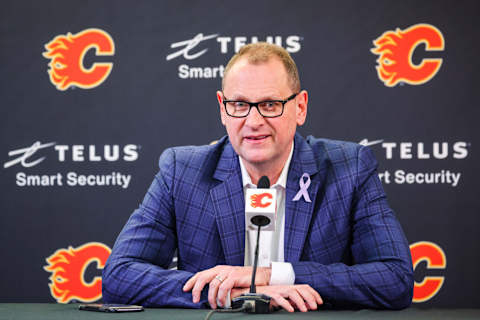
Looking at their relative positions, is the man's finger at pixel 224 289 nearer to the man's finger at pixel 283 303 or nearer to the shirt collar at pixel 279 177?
the man's finger at pixel 283 303

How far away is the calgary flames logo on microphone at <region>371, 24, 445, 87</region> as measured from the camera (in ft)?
11.5

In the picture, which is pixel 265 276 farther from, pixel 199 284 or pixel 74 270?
pixel 74 270

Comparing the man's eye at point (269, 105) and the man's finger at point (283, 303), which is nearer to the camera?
the man's finger at point (283, 303)

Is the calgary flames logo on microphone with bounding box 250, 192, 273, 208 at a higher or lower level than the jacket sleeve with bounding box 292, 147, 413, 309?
higher

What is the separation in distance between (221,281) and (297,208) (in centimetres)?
52

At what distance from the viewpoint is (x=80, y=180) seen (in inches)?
139

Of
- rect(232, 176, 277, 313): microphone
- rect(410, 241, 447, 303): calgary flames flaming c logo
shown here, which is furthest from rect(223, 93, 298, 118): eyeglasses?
rect(410, 241, 447, 303): calgary flames flaming c logo

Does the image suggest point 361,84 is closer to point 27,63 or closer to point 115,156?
point 115,156

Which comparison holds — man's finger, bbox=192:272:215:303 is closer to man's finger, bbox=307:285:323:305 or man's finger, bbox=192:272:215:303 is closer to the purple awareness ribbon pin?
man's finger, bbox=307:285:323:305

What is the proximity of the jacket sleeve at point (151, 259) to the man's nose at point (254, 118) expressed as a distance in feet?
1.39

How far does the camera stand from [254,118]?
78.4 inches

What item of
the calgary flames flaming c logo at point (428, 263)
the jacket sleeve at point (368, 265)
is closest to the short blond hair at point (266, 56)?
the jacket sleeve at point (368, 265)

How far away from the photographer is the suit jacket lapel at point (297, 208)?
2066 millimetres

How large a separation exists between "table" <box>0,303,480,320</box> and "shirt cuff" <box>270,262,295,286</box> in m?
0.21
